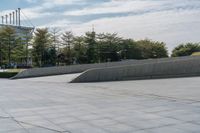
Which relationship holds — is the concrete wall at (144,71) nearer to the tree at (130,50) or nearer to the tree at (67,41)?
the tree at (67,41)

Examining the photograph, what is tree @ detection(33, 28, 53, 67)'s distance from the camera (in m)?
51.6

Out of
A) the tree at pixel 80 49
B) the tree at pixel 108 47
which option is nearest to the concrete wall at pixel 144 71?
the tree at pixel 80 49

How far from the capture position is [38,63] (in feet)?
173

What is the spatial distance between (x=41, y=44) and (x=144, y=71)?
108ft

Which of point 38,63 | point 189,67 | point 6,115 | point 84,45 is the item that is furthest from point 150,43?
point 6,115

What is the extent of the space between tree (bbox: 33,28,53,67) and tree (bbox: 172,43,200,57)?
2998 centimetres

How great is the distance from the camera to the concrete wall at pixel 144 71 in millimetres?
20250

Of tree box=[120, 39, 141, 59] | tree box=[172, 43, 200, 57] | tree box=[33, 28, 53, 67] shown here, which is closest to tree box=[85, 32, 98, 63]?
tree box=[33, 28, 53, 67]

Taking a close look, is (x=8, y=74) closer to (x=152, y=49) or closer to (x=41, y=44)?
(x=41, y=44)

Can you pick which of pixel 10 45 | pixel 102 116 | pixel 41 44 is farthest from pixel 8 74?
pixel 10 45

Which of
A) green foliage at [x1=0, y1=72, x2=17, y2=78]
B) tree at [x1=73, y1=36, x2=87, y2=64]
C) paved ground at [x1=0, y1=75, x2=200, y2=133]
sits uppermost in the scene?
tree at [x1=73, y1=36, x2=87, y2=64]

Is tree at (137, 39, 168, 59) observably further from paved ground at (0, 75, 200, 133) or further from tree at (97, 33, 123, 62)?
paved ground at (0, 75, 200, 133)

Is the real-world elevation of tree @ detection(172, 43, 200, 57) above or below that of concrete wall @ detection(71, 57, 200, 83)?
above

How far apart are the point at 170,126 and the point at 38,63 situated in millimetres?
47620
